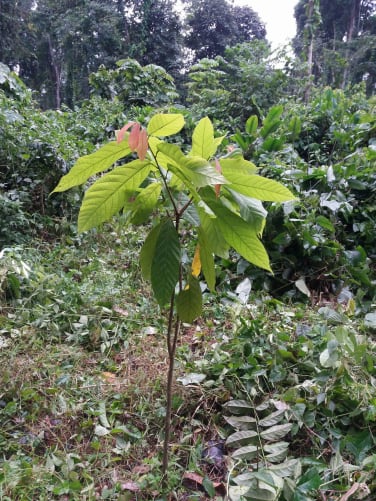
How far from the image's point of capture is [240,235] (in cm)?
61

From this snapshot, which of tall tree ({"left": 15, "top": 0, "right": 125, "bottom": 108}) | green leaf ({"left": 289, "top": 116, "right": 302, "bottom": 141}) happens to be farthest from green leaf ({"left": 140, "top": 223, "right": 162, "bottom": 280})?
tall tree ({"left": 15, "top": 0, "right": 125, "bottom": 108})

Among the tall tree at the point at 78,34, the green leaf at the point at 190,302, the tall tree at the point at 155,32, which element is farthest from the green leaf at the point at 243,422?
the tall tree at the point at 155,32

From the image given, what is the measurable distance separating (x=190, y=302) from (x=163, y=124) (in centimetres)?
36

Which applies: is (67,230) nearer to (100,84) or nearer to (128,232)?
(128,232)

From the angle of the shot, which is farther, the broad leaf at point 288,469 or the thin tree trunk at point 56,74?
the thin tree trunk at point 56,74

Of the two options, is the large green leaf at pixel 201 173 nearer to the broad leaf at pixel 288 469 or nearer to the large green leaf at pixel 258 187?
the large green leaf at pixel 258 187

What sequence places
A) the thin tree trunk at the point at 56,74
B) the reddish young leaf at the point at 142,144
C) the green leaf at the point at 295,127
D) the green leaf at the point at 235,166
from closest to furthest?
the reddish young leaf at the point at 142,144 → the green leaf at the point at 235,166 → the green leaf at the point at 295,127 → the thin tree trunk at the point at 56,74

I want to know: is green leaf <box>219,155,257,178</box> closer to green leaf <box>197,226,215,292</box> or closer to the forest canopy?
green leaf <box>197,226,215,292</box>

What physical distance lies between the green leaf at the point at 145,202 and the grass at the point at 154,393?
0.63m

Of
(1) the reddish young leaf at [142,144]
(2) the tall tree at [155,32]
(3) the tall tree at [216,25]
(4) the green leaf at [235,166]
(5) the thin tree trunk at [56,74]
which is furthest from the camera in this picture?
(3) the tall tree at [216,25]

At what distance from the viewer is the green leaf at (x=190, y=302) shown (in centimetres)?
72

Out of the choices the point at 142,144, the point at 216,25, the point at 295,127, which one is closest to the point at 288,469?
the point at 142,144

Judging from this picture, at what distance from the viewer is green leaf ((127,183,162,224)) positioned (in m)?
0.65

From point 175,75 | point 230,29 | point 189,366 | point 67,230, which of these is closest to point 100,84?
point 67,230
